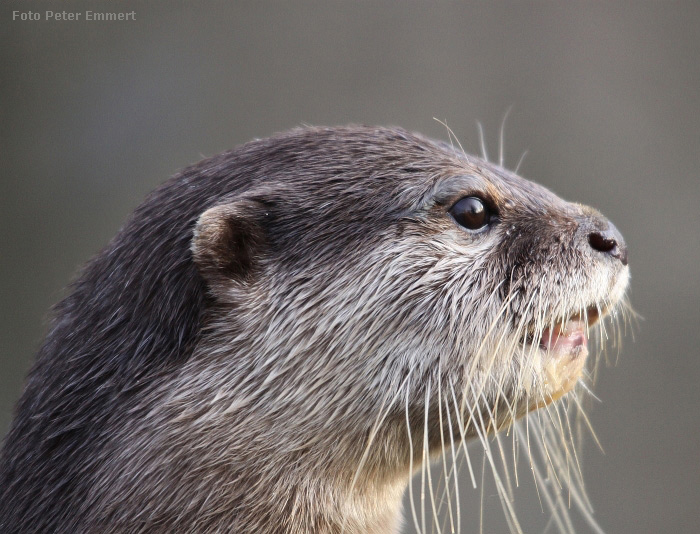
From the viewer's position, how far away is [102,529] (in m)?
1.26

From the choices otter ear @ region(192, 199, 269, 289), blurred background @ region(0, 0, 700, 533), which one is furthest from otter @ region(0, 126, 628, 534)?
blurred background @ region(0, 0, 700, 533)

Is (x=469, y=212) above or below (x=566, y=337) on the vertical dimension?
above

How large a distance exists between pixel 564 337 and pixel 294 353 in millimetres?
458

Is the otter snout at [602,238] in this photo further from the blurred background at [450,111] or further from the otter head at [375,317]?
the blurred background at [450,111]

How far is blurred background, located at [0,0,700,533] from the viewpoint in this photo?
4238 mm

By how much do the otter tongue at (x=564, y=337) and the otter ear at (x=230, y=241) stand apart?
1.65 feet

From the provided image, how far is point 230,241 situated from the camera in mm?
1334

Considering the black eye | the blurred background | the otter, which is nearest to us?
the otter

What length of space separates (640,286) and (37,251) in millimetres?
3292

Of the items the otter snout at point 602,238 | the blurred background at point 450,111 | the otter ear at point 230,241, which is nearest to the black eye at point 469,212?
the otter snout at point 602,238

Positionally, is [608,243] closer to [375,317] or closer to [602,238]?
[602,238]

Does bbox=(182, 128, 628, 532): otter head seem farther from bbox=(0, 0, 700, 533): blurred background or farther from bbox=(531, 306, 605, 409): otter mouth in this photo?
bbox=(0, 0, 700, 533): blurred background

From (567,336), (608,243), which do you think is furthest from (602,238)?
(567,336)

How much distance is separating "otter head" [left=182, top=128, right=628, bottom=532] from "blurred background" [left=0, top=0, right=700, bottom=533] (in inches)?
111
